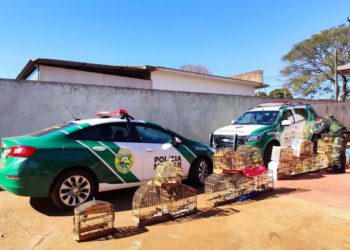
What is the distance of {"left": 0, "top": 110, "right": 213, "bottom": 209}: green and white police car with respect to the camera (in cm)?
497

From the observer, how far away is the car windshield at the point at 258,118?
9.60 m

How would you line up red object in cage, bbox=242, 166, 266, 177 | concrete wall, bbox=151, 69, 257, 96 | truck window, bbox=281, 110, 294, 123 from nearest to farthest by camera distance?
red object in cage, bbox=242, 166, 266, 177 < truck window, bbox=281, 110, 294, 123 < concrete wall, bbox=151, 69, 257, 96

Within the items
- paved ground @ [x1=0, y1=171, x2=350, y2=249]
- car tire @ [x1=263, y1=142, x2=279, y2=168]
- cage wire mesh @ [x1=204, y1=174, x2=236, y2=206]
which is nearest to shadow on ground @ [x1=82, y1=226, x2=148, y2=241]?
paved ground @ [x1=0, y1=171, x2=350, y2=249]

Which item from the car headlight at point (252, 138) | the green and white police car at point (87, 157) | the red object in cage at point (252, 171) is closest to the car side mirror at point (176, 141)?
the green and white police car at point (87, 157)

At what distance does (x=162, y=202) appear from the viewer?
5051 millimetres

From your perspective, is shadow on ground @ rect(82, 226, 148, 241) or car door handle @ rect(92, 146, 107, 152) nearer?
shadow on ground @ rect(82, 226, 148, 241)

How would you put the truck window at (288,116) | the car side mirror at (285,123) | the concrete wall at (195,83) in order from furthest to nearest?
the concrete wall at (195,83), the truck window at (288,116), the car side mirror at (285,123)

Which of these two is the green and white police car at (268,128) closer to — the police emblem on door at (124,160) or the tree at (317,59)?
the police emblem on door at (124,160)

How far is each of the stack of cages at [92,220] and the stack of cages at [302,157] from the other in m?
5.33

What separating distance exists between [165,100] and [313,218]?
7.30m

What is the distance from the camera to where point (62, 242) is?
403 centimetres

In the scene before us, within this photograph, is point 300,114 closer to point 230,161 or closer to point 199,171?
point 199,171

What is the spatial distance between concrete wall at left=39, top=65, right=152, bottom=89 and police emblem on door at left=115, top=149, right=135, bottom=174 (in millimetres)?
10159

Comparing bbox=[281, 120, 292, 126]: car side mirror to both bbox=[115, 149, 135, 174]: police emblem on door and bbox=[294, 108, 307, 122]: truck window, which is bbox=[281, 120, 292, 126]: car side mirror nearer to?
bbox=[294, 108, 307, 122]: truck window
